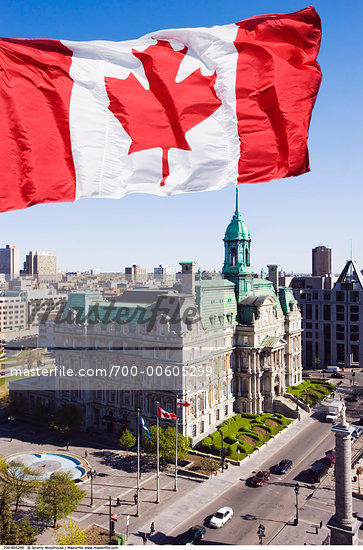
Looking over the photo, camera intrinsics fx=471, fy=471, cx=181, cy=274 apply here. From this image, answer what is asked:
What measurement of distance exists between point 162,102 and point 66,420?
7549cm

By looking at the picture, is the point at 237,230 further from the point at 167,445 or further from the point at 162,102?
the point at 162,102

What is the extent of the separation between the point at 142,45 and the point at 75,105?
440 centimetres

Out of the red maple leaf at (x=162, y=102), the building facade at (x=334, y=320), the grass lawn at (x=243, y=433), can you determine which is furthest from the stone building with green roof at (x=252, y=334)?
the red maple leaf at (x=162, y=102)

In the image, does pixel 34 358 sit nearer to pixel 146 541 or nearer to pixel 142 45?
pixel 146 541

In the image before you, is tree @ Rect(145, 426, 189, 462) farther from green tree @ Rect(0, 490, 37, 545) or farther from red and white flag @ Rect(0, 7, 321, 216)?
red and white flag @ Rect(0, 7, 321, 216)

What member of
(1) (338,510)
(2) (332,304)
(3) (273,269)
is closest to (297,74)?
(1) (338,510)

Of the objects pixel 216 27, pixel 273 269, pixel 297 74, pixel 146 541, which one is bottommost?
pixel 146 541

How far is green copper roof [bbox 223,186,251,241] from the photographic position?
107688mm

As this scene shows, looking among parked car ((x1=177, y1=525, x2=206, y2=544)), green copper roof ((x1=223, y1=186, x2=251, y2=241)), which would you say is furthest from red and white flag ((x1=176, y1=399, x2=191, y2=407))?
green copper roof ((x1=223, y1=186, x2=251, y2=241))

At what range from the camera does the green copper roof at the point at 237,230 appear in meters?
108

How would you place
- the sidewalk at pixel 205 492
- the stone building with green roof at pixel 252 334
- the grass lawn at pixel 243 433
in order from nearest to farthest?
the sidewalk at pixel 205 492, the grass lawn at pixel 243 433, the stone building with green roof at pixel 252 334

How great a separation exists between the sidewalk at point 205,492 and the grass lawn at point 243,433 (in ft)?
4.61

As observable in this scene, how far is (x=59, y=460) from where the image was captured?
252 feet

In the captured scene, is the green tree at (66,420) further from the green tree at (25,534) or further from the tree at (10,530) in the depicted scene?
the tree at (10,530)
